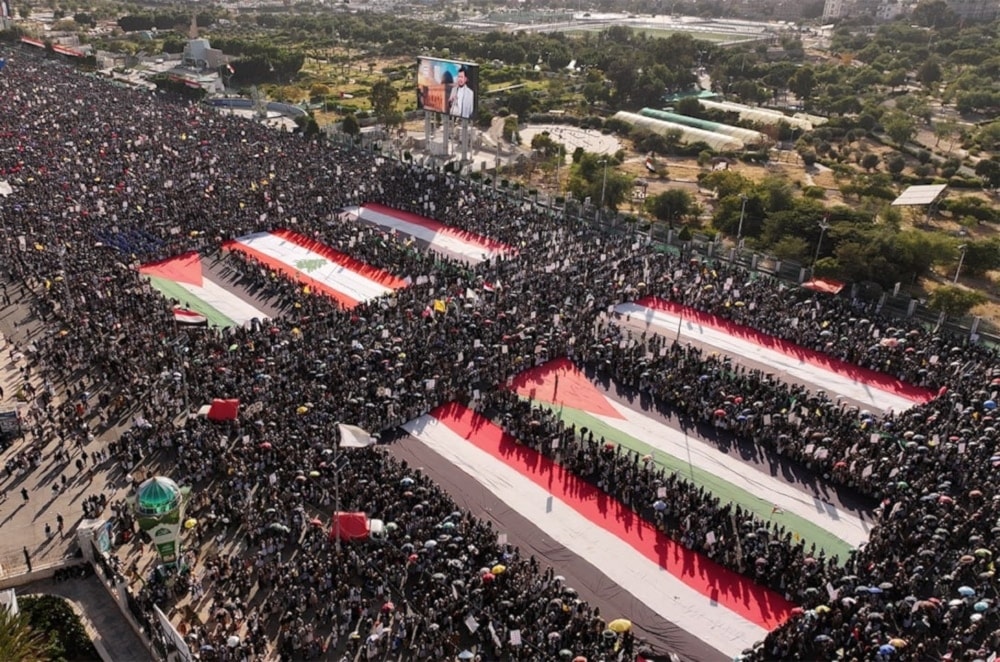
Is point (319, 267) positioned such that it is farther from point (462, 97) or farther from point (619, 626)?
point (619, 626)

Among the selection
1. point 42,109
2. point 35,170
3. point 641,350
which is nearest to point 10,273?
point 35,170

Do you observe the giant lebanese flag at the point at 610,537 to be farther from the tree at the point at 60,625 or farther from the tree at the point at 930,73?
the tree at the point at 930,73

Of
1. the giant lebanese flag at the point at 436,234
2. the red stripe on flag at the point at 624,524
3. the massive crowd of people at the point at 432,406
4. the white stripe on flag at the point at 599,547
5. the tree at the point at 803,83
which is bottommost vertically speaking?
the white stripe on flag at the point at 599,547

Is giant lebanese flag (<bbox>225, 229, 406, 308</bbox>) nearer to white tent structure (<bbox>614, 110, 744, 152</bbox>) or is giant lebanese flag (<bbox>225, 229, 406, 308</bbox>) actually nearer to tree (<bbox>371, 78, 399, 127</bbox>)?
tree (<bbox>371, 78, 399, 127</bbox>)

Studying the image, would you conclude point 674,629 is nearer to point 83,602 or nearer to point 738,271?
point 83,602

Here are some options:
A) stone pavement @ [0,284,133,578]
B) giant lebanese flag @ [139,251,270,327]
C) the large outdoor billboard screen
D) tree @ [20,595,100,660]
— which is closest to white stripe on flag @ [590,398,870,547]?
stone pavement @ [0,284,133,578]

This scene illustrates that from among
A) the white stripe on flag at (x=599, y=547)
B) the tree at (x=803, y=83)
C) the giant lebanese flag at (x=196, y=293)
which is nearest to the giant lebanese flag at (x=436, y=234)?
the giant lebanese flag at (x=196, y=293)
